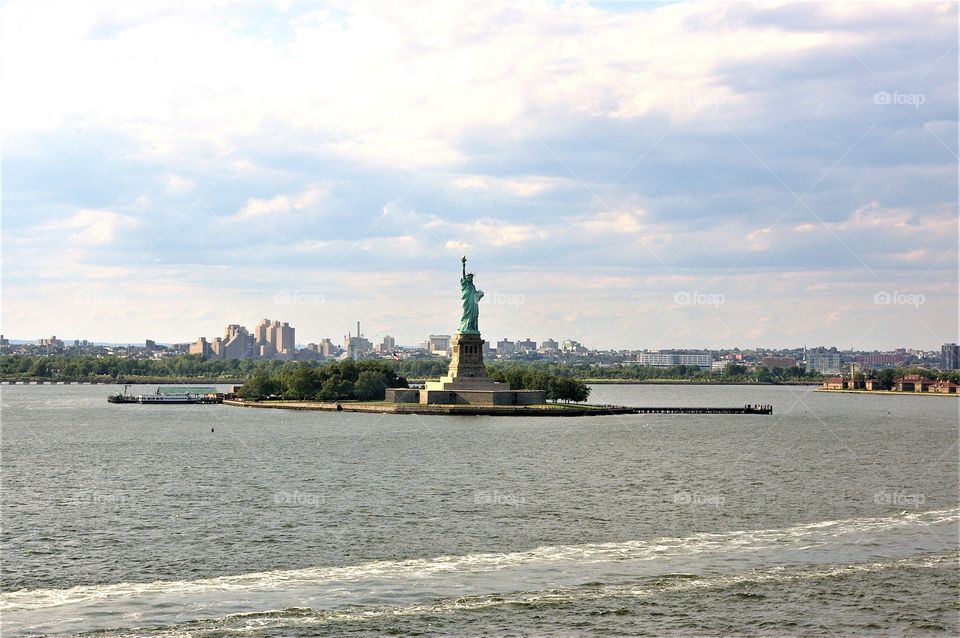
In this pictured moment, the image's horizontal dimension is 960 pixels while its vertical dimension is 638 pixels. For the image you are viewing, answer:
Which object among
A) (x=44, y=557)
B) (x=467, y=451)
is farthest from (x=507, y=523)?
(x=467, y=451)

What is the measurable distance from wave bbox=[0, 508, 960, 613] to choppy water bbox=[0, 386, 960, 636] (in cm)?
11

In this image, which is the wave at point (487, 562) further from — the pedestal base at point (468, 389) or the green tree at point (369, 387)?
the green tree at point (369, 387)

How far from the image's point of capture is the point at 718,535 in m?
38.4

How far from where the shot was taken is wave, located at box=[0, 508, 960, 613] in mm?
29531

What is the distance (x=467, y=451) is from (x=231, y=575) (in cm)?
3765

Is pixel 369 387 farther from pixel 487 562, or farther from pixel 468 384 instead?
pixel 487 562

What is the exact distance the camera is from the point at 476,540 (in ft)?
121

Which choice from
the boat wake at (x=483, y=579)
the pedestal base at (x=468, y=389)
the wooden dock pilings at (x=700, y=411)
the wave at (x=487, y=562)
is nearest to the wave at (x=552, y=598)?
the boat wake at (x=483, y=579)

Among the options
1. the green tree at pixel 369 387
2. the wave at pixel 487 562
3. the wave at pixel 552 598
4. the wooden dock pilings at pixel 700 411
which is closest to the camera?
the wave at pixel 552 598

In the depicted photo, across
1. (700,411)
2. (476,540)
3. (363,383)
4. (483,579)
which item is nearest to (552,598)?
(483,579)

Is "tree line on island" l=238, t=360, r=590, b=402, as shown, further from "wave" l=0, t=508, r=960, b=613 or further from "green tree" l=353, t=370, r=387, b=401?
→ "wave" l=0, t=508, r=960, b=613

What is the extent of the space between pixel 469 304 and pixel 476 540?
77836 millimetres

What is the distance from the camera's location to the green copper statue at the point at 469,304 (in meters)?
112

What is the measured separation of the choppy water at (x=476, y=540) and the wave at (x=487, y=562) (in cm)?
11
